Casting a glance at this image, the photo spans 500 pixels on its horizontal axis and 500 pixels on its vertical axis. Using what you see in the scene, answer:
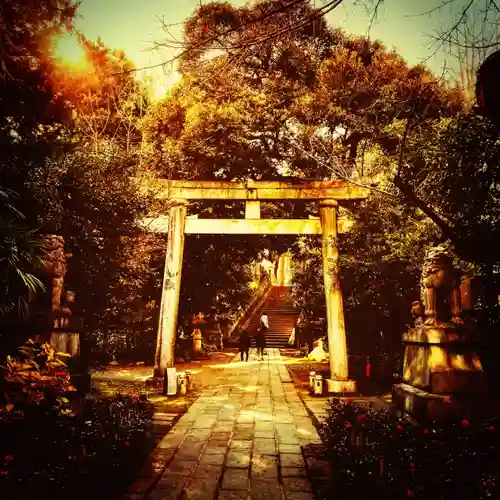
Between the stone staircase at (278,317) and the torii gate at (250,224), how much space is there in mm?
15320

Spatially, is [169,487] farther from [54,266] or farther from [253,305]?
[253,305]

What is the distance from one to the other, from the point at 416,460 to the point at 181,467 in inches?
103

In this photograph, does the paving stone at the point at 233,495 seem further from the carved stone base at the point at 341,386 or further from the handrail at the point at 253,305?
the handrail at the point at 253,305

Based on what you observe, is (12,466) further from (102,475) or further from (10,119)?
(10,119)

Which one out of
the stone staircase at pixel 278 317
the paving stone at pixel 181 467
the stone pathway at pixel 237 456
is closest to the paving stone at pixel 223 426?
the stone pathway at pixel 237 456

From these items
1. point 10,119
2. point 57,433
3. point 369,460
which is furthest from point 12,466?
point 10,119

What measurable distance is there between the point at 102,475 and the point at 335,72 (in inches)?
492

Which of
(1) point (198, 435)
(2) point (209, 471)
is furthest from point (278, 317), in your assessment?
(2) point (209, 471)

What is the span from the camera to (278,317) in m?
27.8

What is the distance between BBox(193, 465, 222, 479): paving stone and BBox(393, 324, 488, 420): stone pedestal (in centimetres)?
263

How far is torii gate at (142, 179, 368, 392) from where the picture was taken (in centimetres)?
1020

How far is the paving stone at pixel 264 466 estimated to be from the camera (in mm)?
4387

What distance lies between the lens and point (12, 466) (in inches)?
134

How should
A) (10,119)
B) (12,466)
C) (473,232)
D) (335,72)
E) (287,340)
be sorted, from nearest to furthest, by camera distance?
(12,466)
(473,232)
(10,119)
(335,72)
(287,340)
